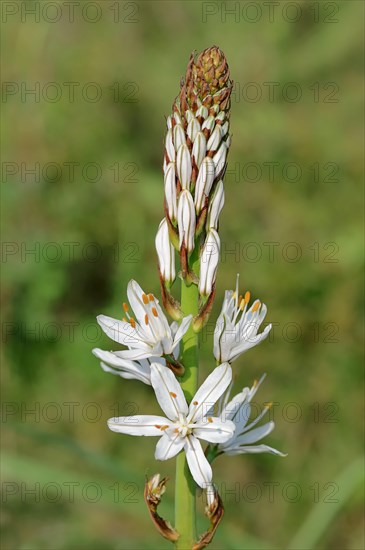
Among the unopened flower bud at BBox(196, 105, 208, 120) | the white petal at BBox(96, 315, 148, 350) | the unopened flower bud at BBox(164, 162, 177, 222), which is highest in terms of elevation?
the unopened flower bud at BBox(196, 105, 208, 120)

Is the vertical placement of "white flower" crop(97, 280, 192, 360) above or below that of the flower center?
above

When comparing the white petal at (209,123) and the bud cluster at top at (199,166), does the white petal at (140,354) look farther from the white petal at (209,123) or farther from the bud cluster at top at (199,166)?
the white petal at (209,123)

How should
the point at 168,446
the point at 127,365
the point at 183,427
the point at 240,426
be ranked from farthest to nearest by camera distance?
the point at 240,426 < the point at 127,365 < the point at 183,427 < the point at 168,446

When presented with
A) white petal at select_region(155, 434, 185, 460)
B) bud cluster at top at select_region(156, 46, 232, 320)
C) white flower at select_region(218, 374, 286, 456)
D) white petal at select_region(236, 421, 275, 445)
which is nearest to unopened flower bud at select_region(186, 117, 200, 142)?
bud cluster at top at select_region(156, 46, 232, 320)

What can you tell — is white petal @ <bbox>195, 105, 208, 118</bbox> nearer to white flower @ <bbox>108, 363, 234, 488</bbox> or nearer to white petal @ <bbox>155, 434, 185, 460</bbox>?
white flower @ <bbox>108, 363, 234, 488</bbox>

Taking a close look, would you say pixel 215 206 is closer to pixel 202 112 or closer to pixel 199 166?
pixel 199 166

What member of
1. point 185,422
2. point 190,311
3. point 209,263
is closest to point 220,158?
point 209,263
